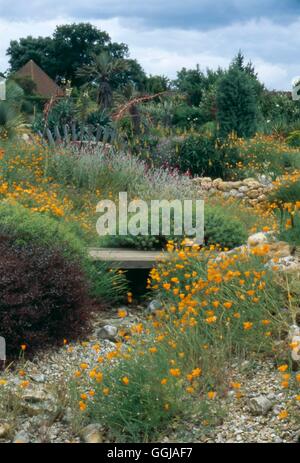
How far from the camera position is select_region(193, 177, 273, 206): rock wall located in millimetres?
13367

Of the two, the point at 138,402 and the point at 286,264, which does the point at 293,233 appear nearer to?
the point at 286,264

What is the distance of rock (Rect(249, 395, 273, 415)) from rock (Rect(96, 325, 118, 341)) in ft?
7.23

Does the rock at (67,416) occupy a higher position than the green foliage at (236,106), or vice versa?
the green foliage at (236,106)

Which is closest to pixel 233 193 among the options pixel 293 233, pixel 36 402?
pixel 293 233

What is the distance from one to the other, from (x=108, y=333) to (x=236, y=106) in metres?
14.5

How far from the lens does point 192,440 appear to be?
3957 mm

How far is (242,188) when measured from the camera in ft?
45.3

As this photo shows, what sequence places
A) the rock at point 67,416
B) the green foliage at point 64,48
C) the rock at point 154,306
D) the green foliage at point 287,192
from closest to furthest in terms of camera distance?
the rock at point 67,416, the rock at point 154,306, the green foliage at point 287,192, the green foliage at point 64,48

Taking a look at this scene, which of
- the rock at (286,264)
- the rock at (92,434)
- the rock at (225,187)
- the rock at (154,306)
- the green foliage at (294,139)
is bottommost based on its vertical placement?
the rock at (92,434)

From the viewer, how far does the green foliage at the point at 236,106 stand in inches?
773

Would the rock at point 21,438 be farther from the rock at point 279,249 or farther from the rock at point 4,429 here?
the rock at point 279,249

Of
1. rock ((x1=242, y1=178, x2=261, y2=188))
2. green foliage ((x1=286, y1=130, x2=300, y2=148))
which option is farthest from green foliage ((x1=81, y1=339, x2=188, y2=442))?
green foliage ((x1=286, y1=130, x2=300, y2=148))

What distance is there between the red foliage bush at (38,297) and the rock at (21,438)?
4.30 feet

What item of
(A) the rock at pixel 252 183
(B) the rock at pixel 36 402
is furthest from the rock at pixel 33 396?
(A) the rock at pixel 252 183
